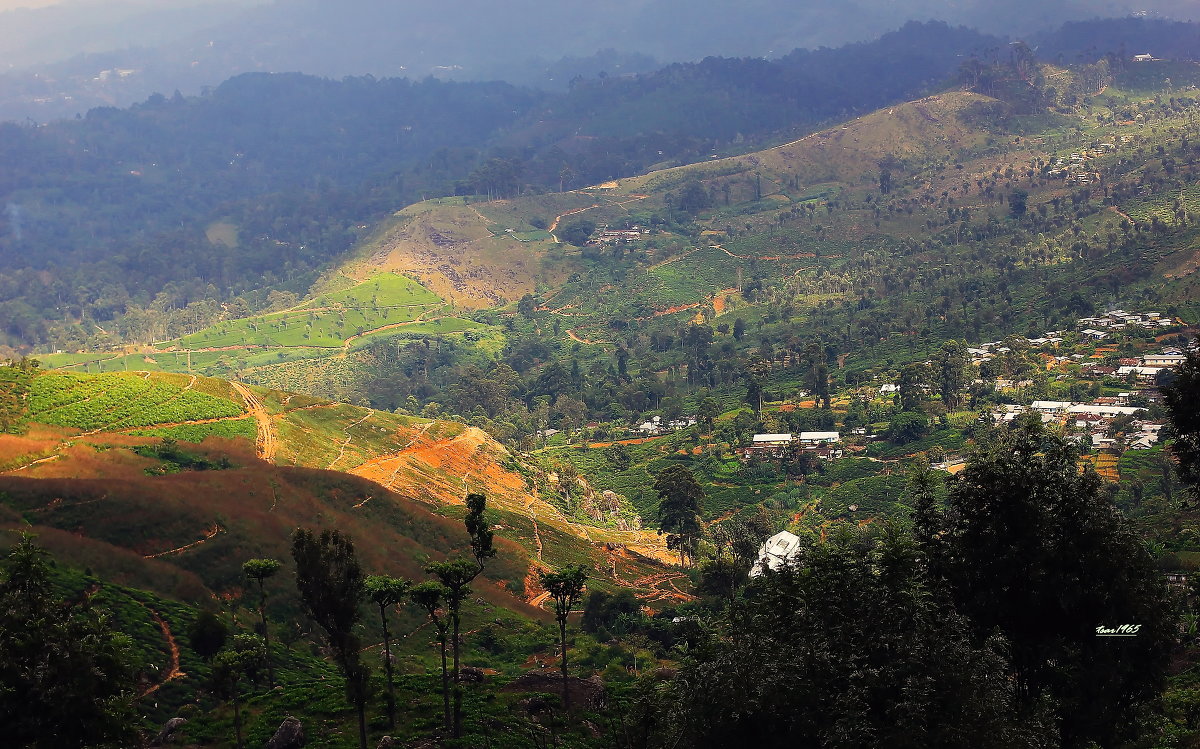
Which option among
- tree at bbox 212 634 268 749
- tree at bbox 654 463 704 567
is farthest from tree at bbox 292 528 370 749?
tree at bbox 654 463 704 567

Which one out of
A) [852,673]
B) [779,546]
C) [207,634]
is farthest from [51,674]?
[779,546]

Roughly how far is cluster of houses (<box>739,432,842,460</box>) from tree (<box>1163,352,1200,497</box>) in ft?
212

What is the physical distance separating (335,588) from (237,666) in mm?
4701

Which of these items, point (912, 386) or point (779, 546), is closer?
point (779, 546)

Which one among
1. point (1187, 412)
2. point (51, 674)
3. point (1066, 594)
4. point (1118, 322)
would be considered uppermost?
point (1187, 412)

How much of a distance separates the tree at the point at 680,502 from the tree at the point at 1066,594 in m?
42.6

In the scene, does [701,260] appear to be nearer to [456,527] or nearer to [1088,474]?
[456,527]

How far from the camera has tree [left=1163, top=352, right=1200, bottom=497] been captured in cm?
2509

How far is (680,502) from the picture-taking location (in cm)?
6869

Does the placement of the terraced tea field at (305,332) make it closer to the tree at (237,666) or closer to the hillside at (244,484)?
the hillside at (244,484)

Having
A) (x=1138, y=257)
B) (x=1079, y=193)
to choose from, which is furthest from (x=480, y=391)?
(x=1079, y=193)

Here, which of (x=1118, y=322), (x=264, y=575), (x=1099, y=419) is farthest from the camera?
(x=1118, y=322)

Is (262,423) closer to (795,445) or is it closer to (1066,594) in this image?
(795,445)

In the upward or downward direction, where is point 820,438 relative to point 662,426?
upward
